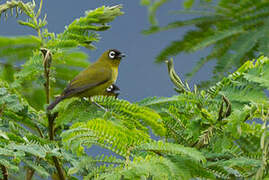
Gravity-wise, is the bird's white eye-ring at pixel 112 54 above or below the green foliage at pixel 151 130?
below

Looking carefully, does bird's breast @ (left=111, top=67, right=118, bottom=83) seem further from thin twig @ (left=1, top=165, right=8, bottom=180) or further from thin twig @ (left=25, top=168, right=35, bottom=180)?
thin twig @ (left=1, top=165, right=8, bottom=180)

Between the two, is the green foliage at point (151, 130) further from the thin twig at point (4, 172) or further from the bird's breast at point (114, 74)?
the bird's breast at point (114, 74)

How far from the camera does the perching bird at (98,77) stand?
318 centimetres

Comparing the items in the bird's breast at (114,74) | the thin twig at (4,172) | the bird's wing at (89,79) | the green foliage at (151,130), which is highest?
the green foliage at (151,130)

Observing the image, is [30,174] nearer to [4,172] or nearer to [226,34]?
[4,172]

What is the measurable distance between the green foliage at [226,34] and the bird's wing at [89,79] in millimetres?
725

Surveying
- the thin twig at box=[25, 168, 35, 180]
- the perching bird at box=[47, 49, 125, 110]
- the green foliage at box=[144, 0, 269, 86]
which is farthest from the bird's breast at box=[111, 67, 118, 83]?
the thin twig at box=[25, 168, 35, 180]

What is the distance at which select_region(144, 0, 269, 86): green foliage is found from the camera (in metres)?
4.13

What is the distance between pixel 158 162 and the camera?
1.53m

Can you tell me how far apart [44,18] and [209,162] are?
1484mm

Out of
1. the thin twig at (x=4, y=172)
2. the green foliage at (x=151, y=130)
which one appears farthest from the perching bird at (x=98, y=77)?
the thin twig at (x=4, y=172)

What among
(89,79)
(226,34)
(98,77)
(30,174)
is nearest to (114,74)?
(98,77)

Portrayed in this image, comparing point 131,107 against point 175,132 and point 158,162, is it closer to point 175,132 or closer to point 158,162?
point 175,132

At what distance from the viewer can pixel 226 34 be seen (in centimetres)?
432
